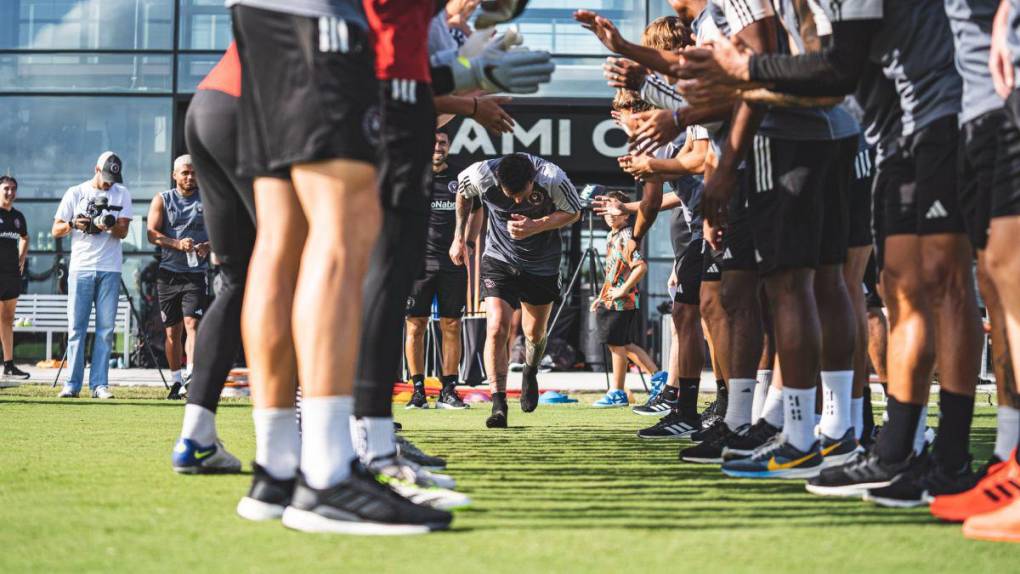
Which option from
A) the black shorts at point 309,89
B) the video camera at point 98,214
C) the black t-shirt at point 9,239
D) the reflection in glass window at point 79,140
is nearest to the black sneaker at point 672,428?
the black shorts at point 309,89

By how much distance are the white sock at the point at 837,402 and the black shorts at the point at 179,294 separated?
721cm

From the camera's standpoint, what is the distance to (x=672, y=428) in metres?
5.89

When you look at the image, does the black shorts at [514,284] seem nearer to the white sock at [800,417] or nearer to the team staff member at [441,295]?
the team staff member at [441,295]

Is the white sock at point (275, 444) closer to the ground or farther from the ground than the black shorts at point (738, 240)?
closer to the ground

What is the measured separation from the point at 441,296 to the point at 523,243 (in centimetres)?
180

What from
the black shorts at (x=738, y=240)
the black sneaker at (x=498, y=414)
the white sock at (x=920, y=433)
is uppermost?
the black shorts at (x=738, y=240)

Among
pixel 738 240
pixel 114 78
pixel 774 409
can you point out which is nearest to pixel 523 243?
pixel 738 240

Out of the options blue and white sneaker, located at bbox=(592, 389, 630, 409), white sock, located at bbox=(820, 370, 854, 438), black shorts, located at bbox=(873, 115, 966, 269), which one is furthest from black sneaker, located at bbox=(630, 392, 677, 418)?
black shorts, located at bbox=(873, 115, 966, 269)

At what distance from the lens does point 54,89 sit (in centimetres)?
1916

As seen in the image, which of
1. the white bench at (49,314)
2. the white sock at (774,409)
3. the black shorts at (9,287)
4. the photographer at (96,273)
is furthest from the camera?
the white bench at (49,314)

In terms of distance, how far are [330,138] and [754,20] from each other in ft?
7.12

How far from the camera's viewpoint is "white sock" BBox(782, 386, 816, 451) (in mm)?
3992

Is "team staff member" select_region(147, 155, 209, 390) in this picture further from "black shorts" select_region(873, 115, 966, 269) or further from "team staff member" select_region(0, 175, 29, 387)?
"black shorts" select_region(873, 115, 966, 269)

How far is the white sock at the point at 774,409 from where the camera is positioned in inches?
187
